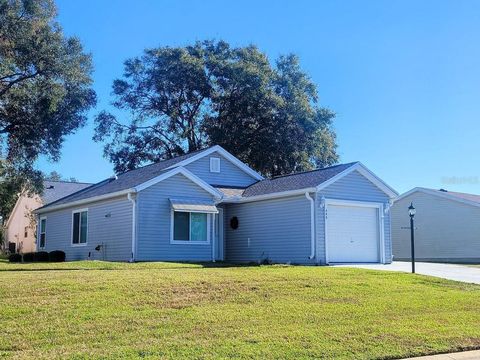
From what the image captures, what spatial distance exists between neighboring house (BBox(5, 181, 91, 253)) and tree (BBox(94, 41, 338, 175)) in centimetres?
405

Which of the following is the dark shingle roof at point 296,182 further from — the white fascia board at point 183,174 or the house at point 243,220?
the white fascia board at point 183,174

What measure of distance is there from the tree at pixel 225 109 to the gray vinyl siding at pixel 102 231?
1423 centimetres

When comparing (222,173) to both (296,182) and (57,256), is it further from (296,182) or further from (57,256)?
(57,256)

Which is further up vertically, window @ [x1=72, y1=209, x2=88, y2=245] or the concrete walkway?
window @ [x1=72, y1=209, x2=88, y2=245]

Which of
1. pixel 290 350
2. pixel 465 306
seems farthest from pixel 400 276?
pixel 290 350

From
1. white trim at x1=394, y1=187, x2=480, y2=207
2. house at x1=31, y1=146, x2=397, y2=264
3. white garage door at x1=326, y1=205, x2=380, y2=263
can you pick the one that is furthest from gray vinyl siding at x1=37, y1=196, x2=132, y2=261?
white trim at x1=394, y1=187, x2=480, y2=207

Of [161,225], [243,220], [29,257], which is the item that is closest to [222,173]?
[243,220]

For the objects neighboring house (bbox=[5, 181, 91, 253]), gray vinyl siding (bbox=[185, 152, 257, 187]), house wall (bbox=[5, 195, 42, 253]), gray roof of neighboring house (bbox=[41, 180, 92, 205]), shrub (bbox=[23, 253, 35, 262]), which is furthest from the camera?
house wall (bbox=[5, 195, 42, 253])

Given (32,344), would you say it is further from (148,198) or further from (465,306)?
(148,198)

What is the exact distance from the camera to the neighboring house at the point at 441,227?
3033 centimetres

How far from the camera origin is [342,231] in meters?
21.2

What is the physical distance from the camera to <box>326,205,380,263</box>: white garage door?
819 inches

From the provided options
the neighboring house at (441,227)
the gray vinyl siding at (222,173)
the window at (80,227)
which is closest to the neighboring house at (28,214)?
the window at (80,227)

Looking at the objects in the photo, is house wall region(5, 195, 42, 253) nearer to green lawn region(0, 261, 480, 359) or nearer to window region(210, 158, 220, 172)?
window region(210, 158, 220, 172)
